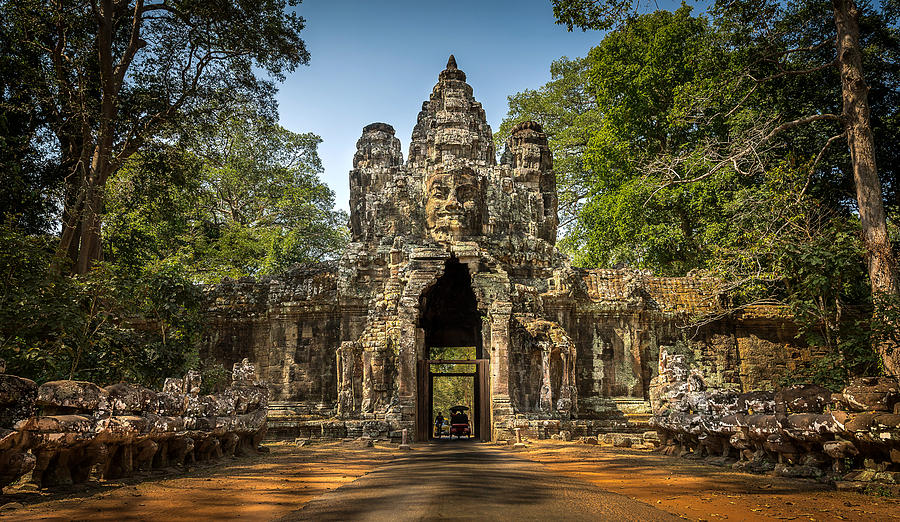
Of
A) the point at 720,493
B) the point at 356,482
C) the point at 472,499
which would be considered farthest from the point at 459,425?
the point at 472,499

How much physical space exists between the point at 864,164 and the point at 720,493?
280 inches

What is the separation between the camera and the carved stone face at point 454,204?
16219 millimetres

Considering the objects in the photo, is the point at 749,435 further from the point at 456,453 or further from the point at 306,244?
the point at 306,244

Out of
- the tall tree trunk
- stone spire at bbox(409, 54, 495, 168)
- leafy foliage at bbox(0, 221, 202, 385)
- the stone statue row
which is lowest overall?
the stone statue row

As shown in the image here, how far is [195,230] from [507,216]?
46.0ft

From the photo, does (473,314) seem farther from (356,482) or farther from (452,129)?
(356,482)

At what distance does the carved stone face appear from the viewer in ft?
53.2

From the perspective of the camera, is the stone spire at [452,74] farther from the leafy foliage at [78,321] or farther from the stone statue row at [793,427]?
the stone statue row at [793,427]

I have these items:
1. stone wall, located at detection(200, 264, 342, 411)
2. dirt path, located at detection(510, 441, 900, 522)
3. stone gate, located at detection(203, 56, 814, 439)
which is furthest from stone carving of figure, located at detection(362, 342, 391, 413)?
dirt path, located at detection(510, 441, 900, 522)

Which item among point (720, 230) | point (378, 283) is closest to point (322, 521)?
point (378, 283)

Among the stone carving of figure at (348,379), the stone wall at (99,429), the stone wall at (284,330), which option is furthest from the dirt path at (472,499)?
the stone wall at (284,330)

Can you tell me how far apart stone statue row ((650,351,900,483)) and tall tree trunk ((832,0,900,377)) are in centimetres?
285

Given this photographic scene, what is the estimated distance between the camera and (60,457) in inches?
205

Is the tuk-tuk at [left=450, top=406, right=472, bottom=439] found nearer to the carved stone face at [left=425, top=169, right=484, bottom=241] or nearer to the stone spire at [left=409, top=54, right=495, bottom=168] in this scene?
the carved stone face at [left=425, top=169, right=484, bottom=241]
